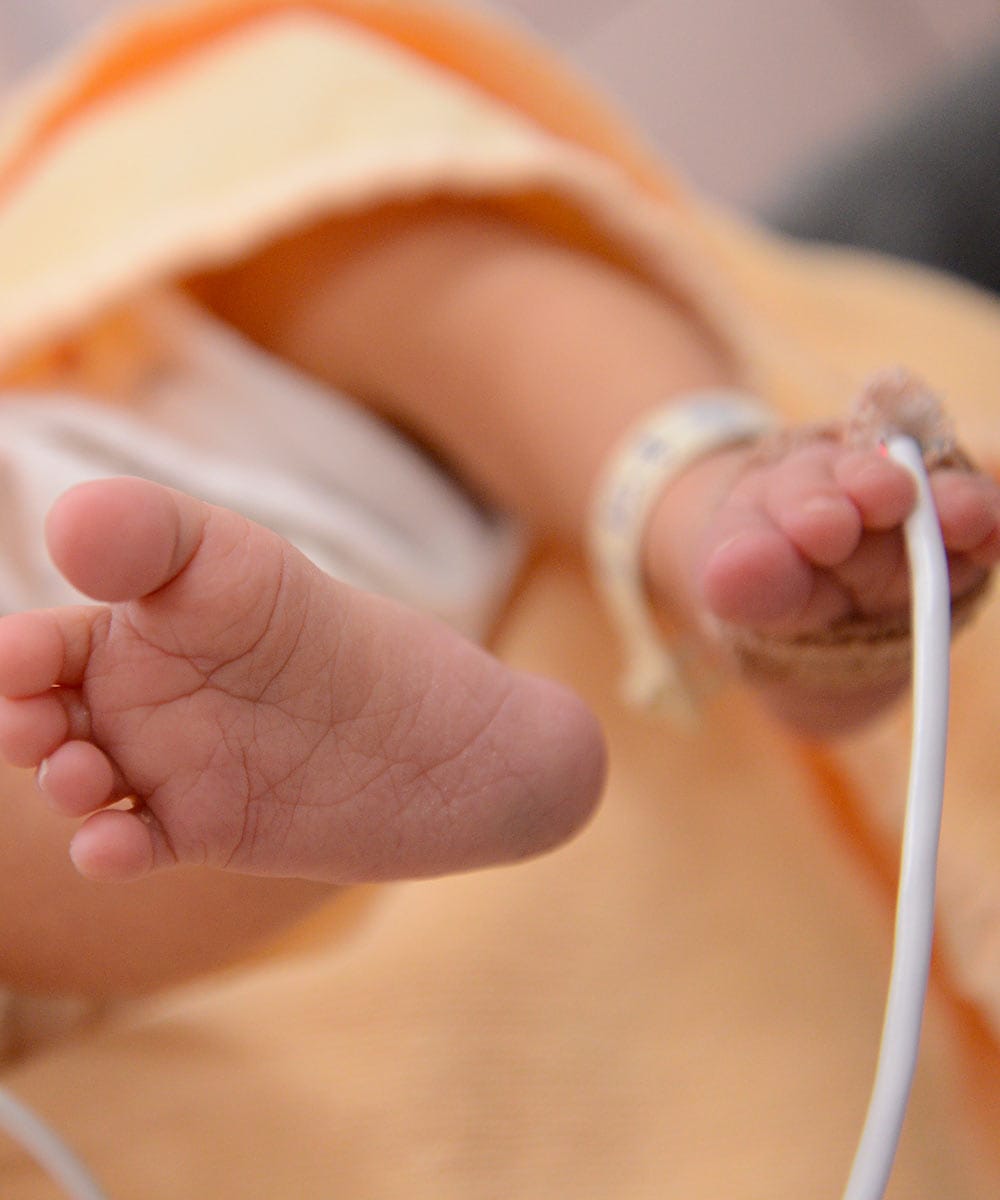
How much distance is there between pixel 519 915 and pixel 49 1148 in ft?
0.69

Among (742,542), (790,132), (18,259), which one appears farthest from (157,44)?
(790,132)

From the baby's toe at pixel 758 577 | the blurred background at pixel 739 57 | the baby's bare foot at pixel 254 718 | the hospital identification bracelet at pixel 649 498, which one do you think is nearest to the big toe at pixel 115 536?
the baby's bare foot at pixel 254 718

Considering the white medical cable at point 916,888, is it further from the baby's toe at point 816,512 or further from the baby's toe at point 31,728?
the baby's toe at point 31,728

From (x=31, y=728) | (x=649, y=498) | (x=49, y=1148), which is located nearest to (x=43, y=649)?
(x=31, y=728)

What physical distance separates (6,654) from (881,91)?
1.45m

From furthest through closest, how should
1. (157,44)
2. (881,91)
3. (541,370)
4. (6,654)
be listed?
(881,91)
(157,44)
(541,370)
(6,654)

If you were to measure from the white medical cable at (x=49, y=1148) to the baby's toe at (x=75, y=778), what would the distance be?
0.48ft

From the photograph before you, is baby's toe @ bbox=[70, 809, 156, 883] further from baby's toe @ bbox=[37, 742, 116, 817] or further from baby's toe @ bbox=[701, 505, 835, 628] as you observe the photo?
baby's toe @ bbox=[701, 505, 835, 628]

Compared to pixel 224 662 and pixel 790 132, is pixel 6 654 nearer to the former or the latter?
pixel 224 662

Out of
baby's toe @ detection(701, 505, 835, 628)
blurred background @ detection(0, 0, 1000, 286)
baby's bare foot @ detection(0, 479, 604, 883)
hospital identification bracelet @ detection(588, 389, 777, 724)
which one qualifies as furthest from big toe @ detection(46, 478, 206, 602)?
blurred background @ detection(0, 0, 1000, 286)

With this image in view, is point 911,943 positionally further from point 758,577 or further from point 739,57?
point 739,57

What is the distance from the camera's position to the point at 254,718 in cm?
28

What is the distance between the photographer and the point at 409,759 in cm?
29

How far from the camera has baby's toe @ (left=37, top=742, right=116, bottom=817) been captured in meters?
0.25
